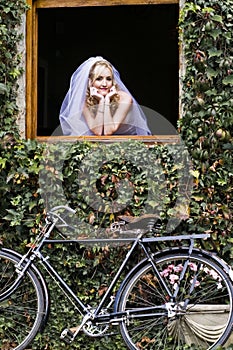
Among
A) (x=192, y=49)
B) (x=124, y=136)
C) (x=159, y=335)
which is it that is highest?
(x=192, y=49)

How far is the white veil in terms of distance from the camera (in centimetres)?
588

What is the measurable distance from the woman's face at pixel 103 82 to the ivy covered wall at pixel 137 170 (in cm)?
60

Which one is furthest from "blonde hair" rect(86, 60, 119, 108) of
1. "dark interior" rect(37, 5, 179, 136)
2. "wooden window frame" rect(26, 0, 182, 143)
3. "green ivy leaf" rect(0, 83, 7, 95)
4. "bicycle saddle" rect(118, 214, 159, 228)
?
"bicycle saddle" rect(118, 214, 159, 228)

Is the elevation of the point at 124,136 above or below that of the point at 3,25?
below

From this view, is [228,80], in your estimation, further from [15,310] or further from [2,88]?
[15,310]

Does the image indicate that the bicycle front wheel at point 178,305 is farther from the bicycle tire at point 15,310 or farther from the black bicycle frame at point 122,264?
the bicycle tire at point 15,310

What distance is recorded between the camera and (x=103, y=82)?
5.93 meters

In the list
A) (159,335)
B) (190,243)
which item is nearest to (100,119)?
(190,243)

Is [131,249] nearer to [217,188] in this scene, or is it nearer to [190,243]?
[190,243]

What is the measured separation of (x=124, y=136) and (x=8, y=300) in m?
1.59

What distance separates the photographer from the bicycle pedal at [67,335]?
512cm

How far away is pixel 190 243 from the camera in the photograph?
16.9ft

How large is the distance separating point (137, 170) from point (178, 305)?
3.59ft

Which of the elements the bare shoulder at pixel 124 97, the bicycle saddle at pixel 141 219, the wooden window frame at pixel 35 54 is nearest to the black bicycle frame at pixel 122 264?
the bicycle saddle at pixel 141 219
